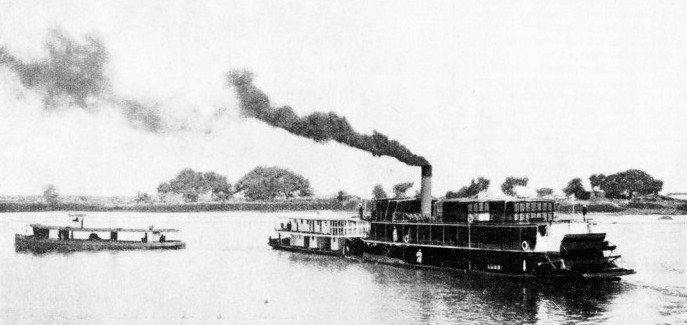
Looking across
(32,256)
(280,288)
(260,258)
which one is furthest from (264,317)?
(32,256)

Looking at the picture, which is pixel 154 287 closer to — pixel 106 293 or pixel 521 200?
pixel 106 293

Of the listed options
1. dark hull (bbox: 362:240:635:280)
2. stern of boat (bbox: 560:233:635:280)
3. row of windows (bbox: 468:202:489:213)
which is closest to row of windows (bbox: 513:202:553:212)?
row of windows (bbox: 468:202:489:213)

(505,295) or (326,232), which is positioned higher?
(326,232)

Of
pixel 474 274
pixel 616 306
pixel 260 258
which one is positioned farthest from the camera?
pixel 260 258

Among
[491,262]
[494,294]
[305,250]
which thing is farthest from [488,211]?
[305,250]

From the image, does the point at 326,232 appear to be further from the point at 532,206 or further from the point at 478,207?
the point at 532,206

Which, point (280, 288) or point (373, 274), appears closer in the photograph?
point (280, 288)

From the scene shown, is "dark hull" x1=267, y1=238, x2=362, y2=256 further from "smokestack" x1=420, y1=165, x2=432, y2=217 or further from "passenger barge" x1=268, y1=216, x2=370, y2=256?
"smokestack" x1=420, y1=165, x2=432, y2=217

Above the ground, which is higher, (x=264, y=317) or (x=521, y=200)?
(x=521, y=200)
